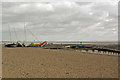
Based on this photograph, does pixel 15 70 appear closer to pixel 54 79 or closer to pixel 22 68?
pixel 22 68

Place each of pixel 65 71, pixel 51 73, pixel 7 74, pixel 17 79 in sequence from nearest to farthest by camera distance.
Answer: pixel 17 79 → pixel 7 74 → pixel 51 73 → pixel 65 71

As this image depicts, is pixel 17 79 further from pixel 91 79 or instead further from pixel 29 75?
pixel 91 79

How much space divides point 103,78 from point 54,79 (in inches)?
192

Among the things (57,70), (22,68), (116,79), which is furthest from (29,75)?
(116,79)

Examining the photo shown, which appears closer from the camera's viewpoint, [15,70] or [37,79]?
[37,79]

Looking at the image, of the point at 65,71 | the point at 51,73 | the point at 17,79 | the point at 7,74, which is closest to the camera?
the point at 17,79

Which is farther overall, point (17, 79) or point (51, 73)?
point (51, 73)

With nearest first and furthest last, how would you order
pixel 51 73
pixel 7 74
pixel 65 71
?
pixel 7 74 → pixel 51 73 → pixel 65 71

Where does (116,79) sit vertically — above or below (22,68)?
below

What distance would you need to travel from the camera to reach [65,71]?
1535 centimetres

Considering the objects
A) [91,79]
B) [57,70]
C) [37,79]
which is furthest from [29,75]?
[91,79]

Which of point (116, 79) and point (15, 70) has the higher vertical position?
point (15, 70)

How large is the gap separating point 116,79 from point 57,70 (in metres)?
5.75

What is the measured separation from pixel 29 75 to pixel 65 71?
3.68 m
